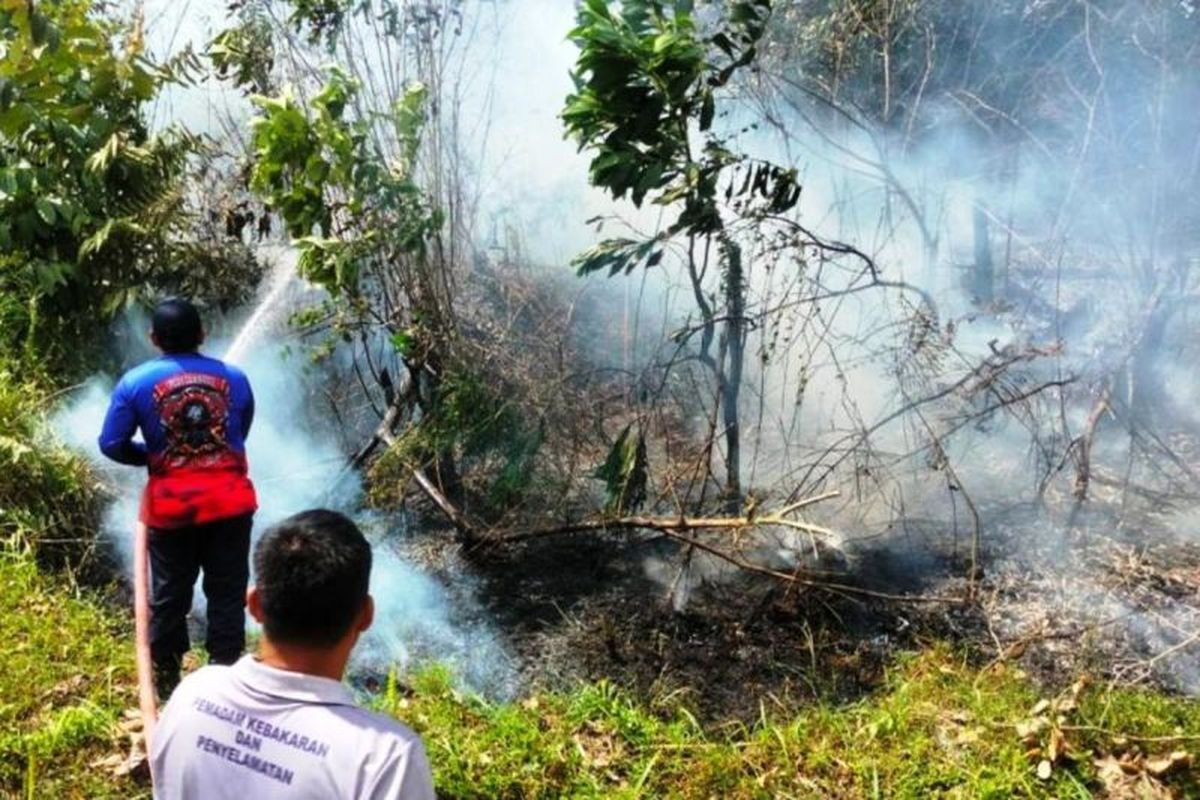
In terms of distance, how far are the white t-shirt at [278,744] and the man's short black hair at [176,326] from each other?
204cm

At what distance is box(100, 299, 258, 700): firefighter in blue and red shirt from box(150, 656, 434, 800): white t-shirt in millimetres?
1902

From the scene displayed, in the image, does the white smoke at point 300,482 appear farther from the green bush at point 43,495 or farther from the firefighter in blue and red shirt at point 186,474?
the firefighter in blue and red shirt at point 186,474

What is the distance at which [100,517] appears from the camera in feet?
16.7

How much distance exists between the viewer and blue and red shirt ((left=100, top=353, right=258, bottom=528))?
3.31m

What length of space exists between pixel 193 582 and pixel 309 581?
2.30 meters

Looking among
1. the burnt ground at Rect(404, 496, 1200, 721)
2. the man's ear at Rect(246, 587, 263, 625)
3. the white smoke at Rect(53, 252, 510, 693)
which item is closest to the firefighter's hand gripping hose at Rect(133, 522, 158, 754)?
the man's ear at Rect(246, 587, 263, 625)

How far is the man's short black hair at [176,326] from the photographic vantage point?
3344 millimetres

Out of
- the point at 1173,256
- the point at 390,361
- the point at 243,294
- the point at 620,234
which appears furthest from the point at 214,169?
the point at 1173,256

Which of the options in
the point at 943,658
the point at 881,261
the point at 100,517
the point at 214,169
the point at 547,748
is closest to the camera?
the point at 547,748

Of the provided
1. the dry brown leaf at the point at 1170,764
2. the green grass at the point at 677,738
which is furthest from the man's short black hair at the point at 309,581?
the dry brown leaf at the point at 1170,764

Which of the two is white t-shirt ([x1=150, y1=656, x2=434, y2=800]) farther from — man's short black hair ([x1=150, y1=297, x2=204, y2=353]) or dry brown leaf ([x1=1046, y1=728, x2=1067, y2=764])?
dry brown leaf ([x1=1046, y1=728, x2=1067, y2=764])

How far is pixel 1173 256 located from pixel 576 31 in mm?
5315

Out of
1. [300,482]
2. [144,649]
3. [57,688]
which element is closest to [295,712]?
[144,649]

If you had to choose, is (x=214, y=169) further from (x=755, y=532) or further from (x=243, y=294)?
(x=755, y=532)
